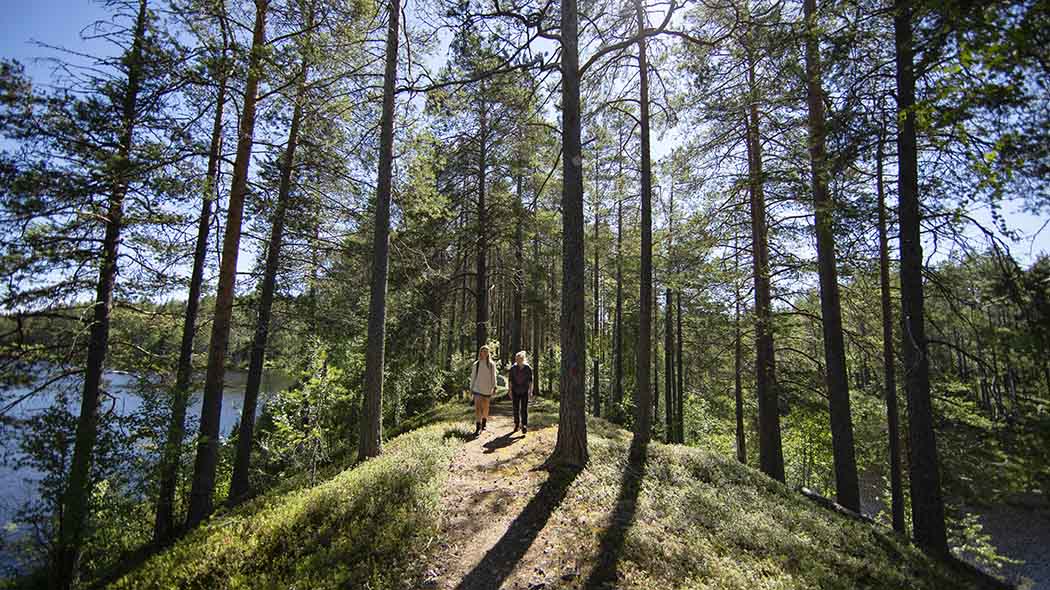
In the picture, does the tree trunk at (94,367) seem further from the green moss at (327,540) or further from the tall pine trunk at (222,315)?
the green moss at (327,540)

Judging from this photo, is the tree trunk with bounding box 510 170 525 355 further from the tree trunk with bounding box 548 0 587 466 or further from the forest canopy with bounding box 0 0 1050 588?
the tree trunk with bounding box 548 0 587 466

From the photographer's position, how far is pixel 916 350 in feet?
21.7

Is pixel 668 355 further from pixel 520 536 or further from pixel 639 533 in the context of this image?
pixel 520 536

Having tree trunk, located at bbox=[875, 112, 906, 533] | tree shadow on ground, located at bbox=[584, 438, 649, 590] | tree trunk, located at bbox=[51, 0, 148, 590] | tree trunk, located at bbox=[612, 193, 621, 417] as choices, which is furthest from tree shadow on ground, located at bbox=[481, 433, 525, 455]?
tree trunk, located at bbox=[612, 193, 621, 417]

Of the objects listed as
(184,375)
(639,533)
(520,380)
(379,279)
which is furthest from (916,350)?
(184,375)

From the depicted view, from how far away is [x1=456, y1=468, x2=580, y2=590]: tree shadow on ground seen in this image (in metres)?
4.01

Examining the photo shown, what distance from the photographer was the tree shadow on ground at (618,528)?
155 inches

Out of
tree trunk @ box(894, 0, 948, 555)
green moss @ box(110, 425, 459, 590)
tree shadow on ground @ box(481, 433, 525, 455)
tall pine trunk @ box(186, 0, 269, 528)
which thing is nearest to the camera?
green moss @ box(110, 425, 459, 590)

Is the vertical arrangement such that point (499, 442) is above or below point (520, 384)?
below

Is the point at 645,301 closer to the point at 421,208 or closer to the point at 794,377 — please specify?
the point at 421,208

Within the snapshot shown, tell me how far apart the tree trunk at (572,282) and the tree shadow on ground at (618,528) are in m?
0.84

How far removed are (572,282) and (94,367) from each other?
29.0 ft

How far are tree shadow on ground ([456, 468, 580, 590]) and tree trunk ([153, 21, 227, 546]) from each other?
725cm

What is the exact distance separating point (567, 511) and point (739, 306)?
8.34 meters
